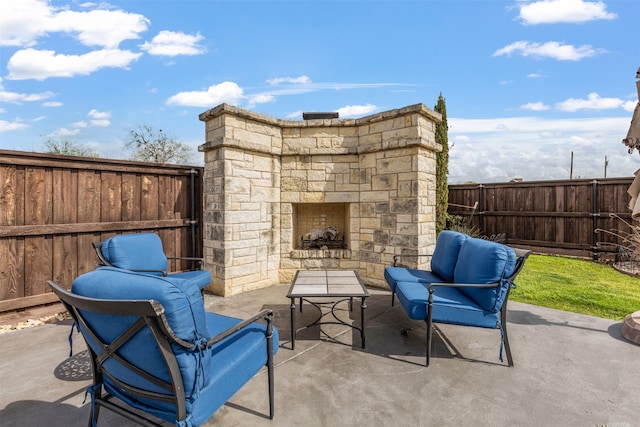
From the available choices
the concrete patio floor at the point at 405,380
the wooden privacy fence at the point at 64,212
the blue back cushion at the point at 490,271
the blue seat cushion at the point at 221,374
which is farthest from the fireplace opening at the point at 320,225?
the blue seat cushion at the point at 221,374

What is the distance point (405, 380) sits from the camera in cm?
237

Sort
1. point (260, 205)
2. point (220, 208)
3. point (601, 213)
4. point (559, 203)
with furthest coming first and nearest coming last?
point (559, 203) → point (601, 213) → point (260, 205) → point (220, 208)

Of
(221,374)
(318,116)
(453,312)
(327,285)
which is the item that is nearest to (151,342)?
(221,374)

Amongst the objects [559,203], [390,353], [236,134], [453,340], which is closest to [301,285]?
[390,353]

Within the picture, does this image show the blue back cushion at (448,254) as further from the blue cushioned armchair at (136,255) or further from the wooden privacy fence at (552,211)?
the wooden privacy fence at (552,211)

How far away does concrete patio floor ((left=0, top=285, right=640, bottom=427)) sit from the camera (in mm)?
1959

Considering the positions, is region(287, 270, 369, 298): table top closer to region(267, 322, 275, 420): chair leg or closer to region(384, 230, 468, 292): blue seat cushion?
region(384, 230, 468, 292): blue seat cushion

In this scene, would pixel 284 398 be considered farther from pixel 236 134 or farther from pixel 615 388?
pixel 236 134

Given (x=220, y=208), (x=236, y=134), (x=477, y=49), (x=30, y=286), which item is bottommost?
(x=30, y=286)

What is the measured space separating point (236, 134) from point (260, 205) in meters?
1.20

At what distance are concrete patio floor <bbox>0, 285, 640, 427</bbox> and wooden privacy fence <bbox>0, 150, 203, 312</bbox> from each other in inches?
27.4

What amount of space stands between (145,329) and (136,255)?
2.61 meters

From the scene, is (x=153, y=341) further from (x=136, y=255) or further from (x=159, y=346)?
(x=136, y=255)

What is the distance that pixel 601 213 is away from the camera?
7.22m
